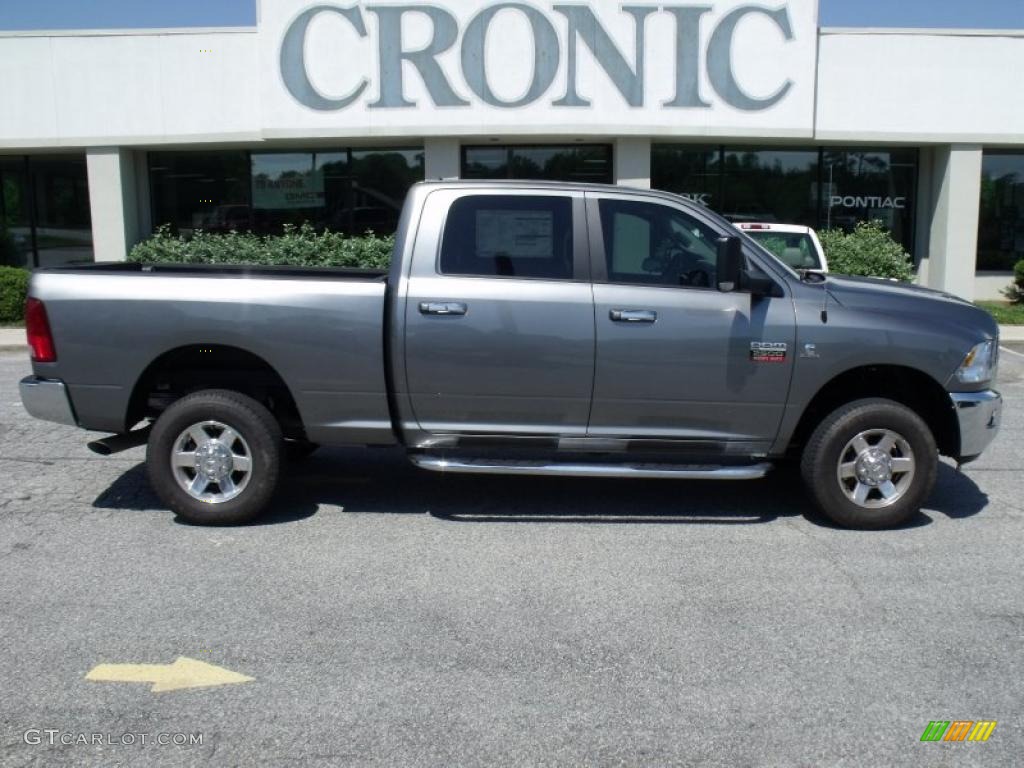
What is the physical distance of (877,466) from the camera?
5.96 metres

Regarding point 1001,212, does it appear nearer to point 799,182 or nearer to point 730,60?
point 799,182

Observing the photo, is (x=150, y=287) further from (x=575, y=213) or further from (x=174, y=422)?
(x=575, y=213)

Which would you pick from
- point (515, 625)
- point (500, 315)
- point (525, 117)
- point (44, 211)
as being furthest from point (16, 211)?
point (515, 625)

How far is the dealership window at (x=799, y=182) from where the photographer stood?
18.4m

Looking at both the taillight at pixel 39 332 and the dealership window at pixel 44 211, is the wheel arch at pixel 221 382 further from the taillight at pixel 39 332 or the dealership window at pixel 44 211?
the dealership window at pixel 44 211

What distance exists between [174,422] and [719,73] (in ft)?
43.8

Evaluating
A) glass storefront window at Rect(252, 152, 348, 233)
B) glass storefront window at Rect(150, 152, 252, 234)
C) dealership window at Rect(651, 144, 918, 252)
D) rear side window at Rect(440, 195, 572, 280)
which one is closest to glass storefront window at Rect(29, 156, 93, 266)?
glass storefront window at Rect(150, 152, 252, 234)

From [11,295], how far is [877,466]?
50.1 feet

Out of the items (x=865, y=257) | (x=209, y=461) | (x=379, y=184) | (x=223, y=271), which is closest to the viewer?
(x=209, y=461)

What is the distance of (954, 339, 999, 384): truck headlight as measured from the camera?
5.90m

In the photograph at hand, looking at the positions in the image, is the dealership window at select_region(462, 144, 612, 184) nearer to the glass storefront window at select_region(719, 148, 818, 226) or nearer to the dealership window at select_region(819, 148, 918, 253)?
the glass storefront window at select_region(719, 148, 818, 226)

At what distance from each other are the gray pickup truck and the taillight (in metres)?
0.01

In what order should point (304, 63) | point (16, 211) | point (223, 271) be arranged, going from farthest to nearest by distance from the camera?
point (16, 211) → point (304, 63) → point (223, 271)

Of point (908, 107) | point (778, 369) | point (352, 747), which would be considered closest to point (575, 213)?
point (778, 369)
